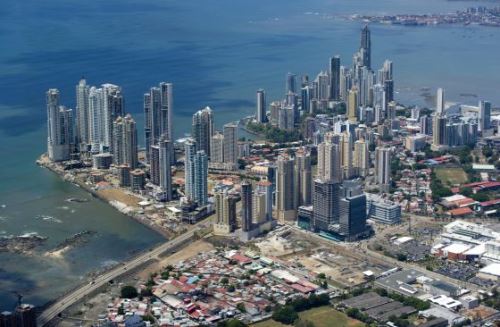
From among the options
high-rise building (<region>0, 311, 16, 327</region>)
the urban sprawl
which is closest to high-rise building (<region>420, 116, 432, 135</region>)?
the urban sprawl

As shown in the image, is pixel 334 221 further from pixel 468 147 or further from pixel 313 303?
pixel 468 147

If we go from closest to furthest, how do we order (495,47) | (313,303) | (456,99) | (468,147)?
(313,303)
(468,147)
(456,99)
(495,47)

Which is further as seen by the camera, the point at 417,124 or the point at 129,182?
the point at 417,124

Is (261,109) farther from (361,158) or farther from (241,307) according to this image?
(241,307)

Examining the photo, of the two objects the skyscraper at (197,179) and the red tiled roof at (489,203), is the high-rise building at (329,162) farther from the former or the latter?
the red tiled roof at (489,203)

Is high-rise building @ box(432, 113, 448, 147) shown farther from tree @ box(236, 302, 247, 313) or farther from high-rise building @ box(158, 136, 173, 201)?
tree @ box(236, 302, 247, 313)

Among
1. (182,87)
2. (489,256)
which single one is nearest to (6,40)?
(182,87)

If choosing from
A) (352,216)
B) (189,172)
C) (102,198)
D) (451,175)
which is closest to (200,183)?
(189,172)

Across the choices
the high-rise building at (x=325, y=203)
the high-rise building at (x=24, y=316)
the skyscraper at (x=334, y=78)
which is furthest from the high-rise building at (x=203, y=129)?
the high-rise building at (x=24, y=316)
